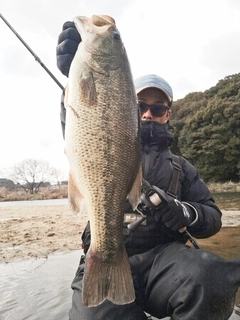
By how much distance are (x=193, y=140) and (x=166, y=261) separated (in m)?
37.0

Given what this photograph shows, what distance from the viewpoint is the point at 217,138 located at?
3659 cm

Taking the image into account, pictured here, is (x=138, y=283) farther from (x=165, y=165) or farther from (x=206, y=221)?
(x=165, y=165)

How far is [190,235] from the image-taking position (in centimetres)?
287

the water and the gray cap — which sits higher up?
the gray cap

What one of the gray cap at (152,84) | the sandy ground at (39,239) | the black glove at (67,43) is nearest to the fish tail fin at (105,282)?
the black glove at (67,43)

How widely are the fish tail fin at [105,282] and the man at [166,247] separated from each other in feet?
1.49

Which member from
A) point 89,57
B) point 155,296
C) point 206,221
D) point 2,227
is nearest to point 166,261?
point 155,296

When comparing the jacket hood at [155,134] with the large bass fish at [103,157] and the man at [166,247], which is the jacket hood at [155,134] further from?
the large bass fish at [103,157]

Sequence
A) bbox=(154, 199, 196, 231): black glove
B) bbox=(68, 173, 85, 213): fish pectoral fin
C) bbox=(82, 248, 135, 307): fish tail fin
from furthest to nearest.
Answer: bbox=(154, 199, 196, 231): black glove < bbox=(68, 173, 85, 213): fish pectoral fin < bbox=(82, 248, 135, 307): fish tail fin

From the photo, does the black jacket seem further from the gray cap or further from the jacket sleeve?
the gray cap

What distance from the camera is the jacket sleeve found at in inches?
113

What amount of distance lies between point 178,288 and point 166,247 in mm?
419

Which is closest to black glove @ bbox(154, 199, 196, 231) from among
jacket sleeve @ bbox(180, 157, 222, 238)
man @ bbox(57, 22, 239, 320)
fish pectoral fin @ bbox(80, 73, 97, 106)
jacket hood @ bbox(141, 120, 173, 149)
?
man @ bbox(57, 22, 239, 320)

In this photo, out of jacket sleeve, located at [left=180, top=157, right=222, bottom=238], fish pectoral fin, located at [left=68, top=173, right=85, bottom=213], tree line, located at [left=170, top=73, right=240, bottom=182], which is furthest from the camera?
tree line, located at [left=170, top=73, right=240, bottom=182]
